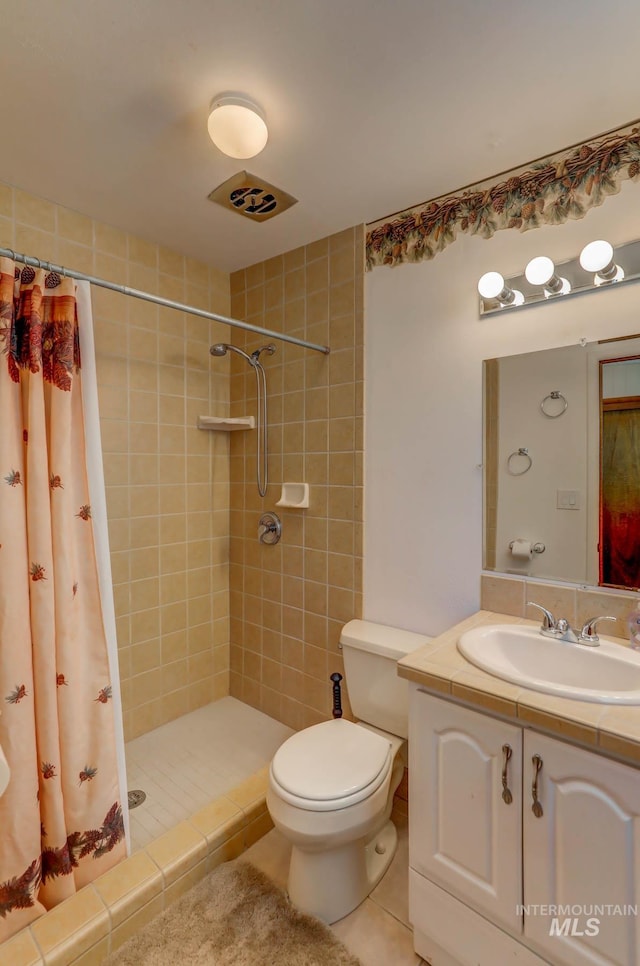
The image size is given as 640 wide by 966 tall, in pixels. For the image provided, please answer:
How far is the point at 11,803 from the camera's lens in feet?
4.31

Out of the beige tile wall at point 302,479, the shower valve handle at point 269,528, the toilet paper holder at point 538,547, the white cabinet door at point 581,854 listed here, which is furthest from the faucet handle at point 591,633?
the shower valve handle at point 269,528

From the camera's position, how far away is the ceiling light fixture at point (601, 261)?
1341 millimetres

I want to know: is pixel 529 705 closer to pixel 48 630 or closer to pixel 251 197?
pixel 48 630

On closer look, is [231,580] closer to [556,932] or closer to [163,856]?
[163,856]

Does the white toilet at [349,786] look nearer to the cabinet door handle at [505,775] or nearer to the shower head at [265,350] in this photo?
the cabinet door handle at [505,775]

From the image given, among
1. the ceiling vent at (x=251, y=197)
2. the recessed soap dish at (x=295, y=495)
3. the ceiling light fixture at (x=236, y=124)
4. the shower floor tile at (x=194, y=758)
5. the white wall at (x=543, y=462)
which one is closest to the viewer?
the ceiling light fixture at (x=236, y=124)

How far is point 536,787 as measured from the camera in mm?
1074

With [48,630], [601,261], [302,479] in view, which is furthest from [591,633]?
[48,630]

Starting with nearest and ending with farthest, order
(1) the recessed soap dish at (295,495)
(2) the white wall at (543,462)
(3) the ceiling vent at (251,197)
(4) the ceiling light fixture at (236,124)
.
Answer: (4) the ceiling light fixture at (236,124) → (2) the white wall at (543,462) → (3) the ceiling vent at (251,197) → (1) the recessed soap dish at (295,495)

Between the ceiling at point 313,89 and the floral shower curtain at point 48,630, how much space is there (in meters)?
0.51

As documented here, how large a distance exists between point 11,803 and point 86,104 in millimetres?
2040

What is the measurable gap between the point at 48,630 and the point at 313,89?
5.72 feet

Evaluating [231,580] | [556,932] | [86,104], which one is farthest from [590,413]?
[231,580]

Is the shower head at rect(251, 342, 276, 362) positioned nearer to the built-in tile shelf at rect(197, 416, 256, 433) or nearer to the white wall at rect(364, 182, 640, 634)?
the built-in tile shelf at rect(197, 416, 256, 433)
